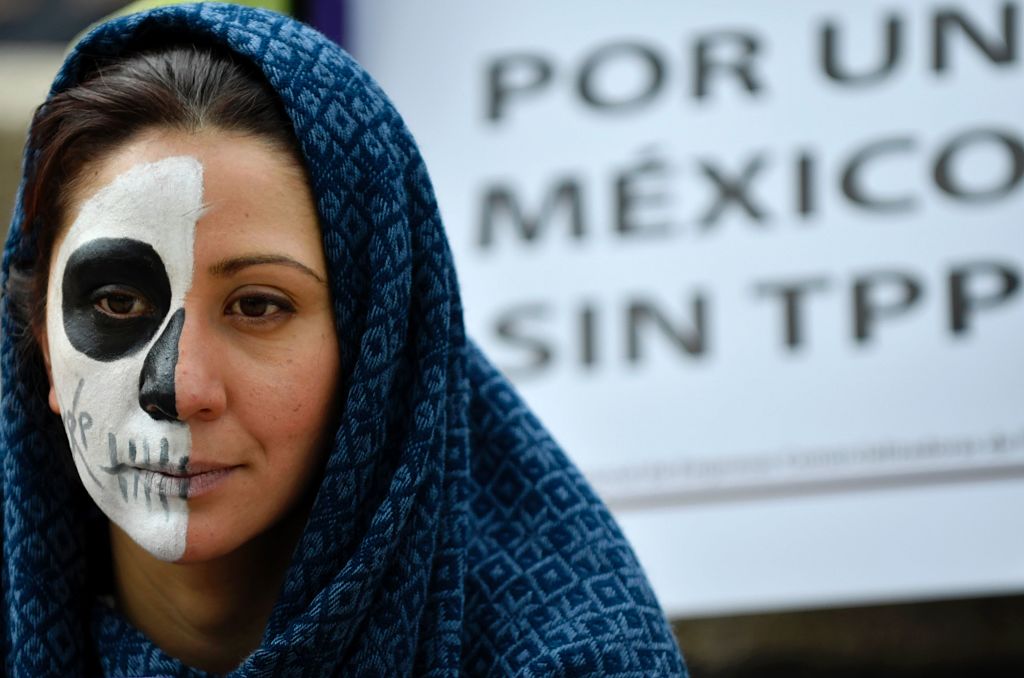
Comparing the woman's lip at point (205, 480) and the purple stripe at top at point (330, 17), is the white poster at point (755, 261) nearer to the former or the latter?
the purple stripe at top at point (330, 17)

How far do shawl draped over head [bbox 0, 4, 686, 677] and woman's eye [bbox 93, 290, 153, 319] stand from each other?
16 centimetres

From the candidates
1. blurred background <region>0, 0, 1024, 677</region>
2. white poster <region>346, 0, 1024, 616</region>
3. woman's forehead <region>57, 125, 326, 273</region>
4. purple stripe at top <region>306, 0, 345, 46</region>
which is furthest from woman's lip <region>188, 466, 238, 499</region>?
purple stripe at top <region>306, 0, 345, 46</region>

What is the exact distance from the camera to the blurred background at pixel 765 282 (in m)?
3.17

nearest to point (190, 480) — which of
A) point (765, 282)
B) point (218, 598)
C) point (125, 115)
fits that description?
point (218, 598)

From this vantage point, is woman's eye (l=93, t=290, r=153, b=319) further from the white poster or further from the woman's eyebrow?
the white poster

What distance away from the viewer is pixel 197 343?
59.7 inches

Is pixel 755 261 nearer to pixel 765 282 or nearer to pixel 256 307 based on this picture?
pixel 765 282

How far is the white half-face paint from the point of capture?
1535mm

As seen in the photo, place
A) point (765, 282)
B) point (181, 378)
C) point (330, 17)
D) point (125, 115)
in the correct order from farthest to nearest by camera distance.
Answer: point (330, 17) < point (765, 282) < point (125, 115) < point (181, 378)

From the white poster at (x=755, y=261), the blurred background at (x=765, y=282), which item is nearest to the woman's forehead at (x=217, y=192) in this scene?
the blurred background at (x=765, y=282)

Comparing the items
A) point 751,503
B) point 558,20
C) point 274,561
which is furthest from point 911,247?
point 274,561

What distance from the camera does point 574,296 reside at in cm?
341

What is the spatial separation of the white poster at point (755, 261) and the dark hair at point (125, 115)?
1806 millimetres

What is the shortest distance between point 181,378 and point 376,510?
0.81 feet
